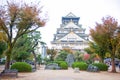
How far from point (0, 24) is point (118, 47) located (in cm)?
1724

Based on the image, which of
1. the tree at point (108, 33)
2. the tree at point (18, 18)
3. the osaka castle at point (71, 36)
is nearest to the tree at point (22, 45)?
the tree at point (108, 33)

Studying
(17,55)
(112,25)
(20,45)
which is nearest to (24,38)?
(20,45)

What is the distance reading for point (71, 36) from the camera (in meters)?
89.5

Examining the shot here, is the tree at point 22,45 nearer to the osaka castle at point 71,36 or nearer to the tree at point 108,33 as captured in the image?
the tree at point 108,33

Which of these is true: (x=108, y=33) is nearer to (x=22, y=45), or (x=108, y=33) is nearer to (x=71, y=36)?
(x=22, y=45)

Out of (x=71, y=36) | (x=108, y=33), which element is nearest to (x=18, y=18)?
(x=108, y=33)

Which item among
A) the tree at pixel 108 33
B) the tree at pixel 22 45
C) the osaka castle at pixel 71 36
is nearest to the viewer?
the tree at pixel 108 33

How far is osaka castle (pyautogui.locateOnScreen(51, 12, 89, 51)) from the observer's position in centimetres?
8912

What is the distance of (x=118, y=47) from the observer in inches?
1256

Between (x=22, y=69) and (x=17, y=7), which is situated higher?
(x=17, y=7)

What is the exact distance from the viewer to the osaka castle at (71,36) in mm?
89125

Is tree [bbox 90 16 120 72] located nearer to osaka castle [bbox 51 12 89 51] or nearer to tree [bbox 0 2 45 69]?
tree [bbox 0 2 45 69]

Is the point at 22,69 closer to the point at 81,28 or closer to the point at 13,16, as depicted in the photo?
the point at 13,16

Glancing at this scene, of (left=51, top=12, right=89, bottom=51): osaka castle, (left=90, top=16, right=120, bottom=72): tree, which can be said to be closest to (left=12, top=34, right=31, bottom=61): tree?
(left=90, top=16, right=120, bottom=72): tree
